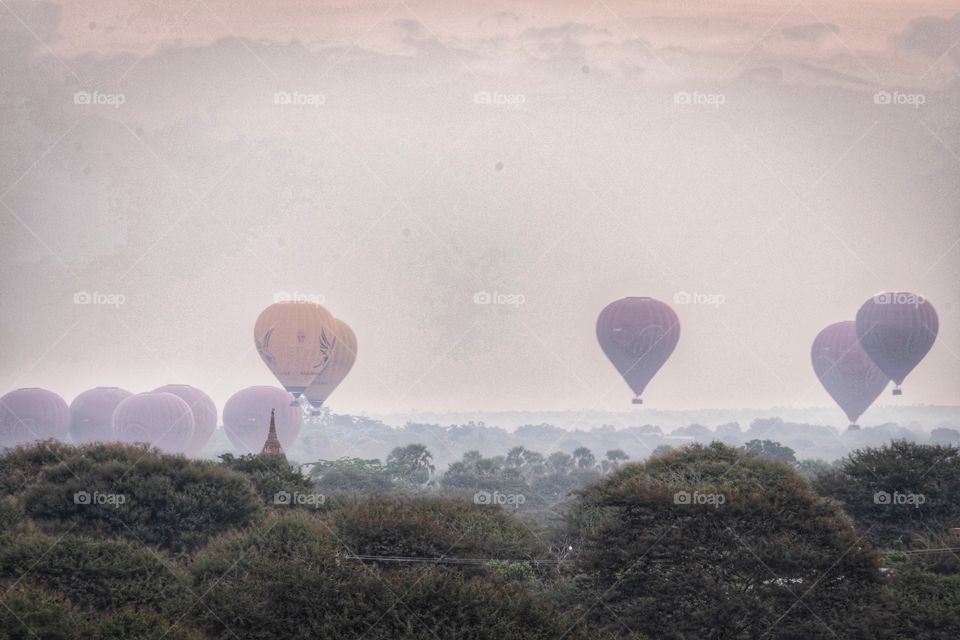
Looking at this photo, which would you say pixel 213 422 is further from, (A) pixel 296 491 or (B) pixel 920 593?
(B) pixel 920 593

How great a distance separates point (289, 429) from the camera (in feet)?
490

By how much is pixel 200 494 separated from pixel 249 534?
388 inches

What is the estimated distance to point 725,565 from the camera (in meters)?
32.2

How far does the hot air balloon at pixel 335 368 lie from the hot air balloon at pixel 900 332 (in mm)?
48892

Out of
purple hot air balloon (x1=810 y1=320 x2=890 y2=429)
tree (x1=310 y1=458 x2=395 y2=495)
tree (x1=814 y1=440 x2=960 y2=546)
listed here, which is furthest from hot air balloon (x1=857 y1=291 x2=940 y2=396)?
tree (x1=814 y1=440 x2=960 y2=546)

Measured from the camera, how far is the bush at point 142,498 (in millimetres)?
42844

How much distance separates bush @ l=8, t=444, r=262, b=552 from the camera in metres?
42.8

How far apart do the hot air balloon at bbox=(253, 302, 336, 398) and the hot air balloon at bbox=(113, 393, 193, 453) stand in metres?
31.0

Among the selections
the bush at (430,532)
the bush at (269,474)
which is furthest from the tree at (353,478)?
the bush at (430,532)

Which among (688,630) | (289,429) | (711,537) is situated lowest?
(688,630)

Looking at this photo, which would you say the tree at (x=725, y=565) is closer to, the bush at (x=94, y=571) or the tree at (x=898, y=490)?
the bush at (x=94, y=571)

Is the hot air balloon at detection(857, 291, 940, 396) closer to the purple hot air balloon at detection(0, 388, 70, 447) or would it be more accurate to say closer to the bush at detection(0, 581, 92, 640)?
the bush at detection(0, 581, 92, 640)

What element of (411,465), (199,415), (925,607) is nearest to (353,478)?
(199,415)

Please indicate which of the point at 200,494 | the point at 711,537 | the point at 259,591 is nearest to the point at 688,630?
the point at 711,537
